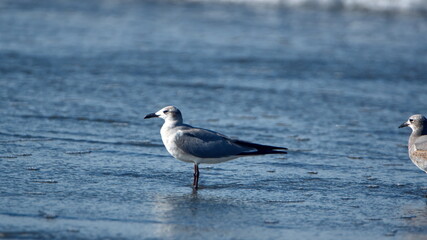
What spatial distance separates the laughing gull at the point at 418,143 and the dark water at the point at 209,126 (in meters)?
0.25

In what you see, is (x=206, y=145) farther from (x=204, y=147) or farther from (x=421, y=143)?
(x=421, y=143)

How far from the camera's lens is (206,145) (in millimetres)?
6738

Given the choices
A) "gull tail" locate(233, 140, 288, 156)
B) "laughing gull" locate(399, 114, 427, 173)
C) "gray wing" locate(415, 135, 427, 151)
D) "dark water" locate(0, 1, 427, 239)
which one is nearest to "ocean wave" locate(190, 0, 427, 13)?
"dark water" locate(0, 1, 427, 239)

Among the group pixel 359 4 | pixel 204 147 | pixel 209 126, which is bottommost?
pixel 209 126

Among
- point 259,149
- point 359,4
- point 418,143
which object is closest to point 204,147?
point 259,149

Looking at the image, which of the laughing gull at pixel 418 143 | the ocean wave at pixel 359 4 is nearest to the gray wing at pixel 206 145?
the laughing gull at pixel 418 143

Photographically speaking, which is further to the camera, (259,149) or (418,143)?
(418,143)

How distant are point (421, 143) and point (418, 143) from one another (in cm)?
5

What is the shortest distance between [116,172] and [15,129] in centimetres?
215

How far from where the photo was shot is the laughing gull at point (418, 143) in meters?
6.89

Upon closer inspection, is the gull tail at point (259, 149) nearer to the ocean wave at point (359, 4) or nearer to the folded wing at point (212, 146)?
the folded wing at point (212, 146)

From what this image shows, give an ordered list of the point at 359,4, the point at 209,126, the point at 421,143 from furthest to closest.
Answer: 1. the point at 359,4
2. the point at 209,126
3. the point at 421,143

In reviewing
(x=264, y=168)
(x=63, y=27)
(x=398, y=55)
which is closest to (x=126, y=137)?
(x=264, y=168)

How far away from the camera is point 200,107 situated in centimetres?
1042
